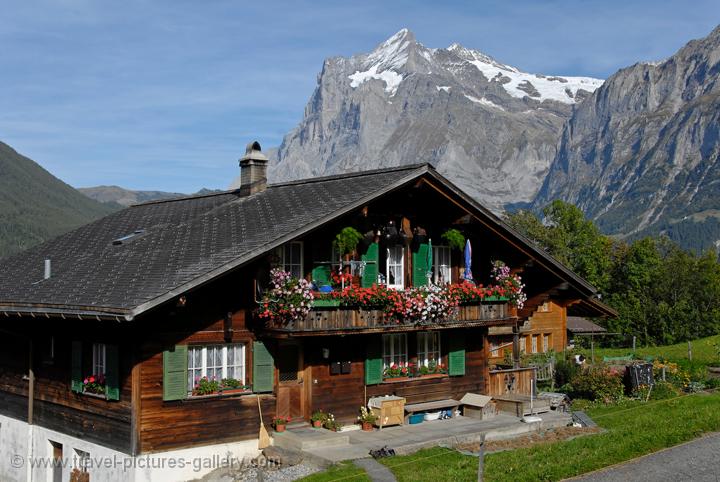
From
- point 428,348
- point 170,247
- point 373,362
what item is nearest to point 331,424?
point 373,362

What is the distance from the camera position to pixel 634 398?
25469mm

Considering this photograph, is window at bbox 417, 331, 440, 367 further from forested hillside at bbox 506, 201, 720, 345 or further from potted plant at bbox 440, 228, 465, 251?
→ forested hillside at bbox 506, 201, 720, 345

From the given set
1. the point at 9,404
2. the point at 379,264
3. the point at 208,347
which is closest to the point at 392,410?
the point at 379,264

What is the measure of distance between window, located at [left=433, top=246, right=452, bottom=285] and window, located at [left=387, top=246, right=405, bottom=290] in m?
1.21

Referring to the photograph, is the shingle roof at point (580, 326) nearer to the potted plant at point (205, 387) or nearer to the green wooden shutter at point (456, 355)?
the green wooden shutter at point (456, 355)

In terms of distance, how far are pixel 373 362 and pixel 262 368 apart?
11.2ft

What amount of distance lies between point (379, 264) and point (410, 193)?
1995mm

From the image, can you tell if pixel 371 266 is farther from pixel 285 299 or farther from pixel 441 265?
pixel 285 299

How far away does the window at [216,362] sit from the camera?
18500 millimetres

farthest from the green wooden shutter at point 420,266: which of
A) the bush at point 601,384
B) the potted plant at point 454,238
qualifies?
the bush at point 601,384

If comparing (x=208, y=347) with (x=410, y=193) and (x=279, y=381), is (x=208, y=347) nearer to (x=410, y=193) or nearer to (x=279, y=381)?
(x=279, y=381)

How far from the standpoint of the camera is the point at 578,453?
17141 mm

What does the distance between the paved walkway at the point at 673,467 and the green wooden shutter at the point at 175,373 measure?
8.05 meters

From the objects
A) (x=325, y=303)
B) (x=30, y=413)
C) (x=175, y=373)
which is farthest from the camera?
(x=30, y=413)
